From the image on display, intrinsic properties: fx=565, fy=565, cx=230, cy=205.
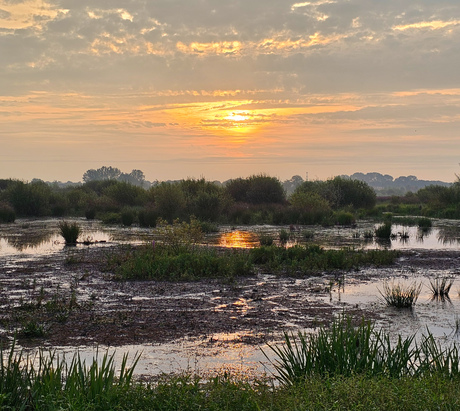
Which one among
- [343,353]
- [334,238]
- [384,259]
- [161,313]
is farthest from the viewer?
[334,238]

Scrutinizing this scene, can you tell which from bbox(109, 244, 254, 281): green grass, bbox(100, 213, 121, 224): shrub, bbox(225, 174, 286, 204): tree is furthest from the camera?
bbox(225, 174, 286, 204): tree

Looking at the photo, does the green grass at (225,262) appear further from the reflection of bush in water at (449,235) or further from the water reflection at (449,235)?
the reflection of bush in water at (449,235)

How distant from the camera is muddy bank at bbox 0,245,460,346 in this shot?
909 centimetres

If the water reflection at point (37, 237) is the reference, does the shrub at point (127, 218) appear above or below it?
above

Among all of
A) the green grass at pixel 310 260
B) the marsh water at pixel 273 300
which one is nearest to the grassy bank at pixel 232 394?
the marsh water at pixel 273 300

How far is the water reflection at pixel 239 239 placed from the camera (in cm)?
2275

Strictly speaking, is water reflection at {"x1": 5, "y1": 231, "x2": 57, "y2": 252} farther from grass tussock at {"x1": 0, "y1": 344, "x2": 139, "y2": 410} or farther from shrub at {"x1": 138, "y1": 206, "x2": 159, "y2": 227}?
grass tussock at {"x1": 0, "y1": 344, "x2": 139, "y2": 410}

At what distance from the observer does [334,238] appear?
2639cm

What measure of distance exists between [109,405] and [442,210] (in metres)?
42.3

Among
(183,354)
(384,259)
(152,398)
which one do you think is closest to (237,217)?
(384,259)

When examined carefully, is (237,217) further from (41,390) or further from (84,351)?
(41,390)

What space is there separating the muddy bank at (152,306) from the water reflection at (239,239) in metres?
7.43

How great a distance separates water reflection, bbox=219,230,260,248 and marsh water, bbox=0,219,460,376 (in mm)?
49

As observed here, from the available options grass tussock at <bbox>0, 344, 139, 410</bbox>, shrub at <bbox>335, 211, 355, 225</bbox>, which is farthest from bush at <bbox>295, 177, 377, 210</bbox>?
grass tussock at <bbox>0, 344, 139, 410</bbox>
